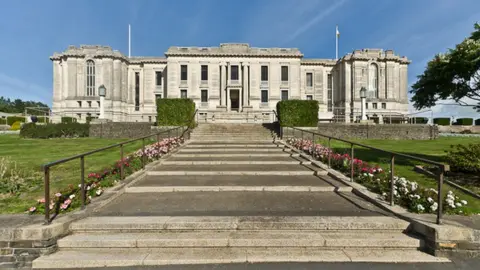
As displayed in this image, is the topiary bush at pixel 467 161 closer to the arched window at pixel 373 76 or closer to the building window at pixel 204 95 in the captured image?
the building window at pixel 204 95

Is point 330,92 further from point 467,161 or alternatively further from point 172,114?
point 467,161

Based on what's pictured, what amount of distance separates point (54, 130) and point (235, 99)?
28414mm

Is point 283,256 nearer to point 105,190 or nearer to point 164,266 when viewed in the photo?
point 164,266

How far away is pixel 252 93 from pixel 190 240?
39.5 m

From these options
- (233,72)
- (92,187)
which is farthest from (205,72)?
(92,187)

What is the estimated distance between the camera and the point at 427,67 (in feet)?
24.8

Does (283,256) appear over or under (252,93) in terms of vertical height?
under

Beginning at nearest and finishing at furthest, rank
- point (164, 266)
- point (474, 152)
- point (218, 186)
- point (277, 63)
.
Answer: point (164, 266), point (218, 186), point (474, 152), point (277, 63)

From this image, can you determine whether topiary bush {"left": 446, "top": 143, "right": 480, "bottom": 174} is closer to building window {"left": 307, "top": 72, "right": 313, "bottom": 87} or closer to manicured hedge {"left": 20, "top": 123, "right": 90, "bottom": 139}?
manicured hedge {"left": 20, "top": 123, "right": 90, "bottom": 139}

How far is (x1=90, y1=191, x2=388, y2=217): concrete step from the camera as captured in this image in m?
4.47

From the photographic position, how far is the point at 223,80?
4147cm

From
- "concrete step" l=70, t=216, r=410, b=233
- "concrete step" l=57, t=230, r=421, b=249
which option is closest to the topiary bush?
"concrete step" l=70, t=216, r=410, b=233

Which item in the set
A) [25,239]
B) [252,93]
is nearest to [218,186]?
[25,239]

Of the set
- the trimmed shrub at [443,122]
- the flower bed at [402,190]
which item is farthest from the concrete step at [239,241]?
the trimmed shrub at [443,122]
